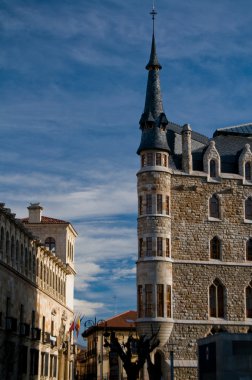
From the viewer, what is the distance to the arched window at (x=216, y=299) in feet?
181

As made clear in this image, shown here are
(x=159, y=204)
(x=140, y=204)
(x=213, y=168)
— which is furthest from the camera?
(x=213, y=168)

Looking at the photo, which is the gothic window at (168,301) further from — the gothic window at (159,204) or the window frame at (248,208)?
the window frame at (248,208)

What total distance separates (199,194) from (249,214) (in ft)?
15.7

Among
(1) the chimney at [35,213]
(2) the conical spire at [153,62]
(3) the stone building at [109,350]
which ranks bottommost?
(3) the stone building at [109,350]

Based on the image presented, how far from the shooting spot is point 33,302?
59.3 m

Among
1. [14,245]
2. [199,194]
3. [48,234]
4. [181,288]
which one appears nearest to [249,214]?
[199,194]

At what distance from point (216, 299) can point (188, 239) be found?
17.1ft

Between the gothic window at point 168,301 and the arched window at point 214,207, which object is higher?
the arched window at point 214,207

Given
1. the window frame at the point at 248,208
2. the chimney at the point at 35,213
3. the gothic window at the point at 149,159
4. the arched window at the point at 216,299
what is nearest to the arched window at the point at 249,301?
the arched window at the point at 216,299

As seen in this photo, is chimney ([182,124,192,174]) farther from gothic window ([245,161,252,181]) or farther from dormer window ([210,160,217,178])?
gothic window ([245,161,252,181])

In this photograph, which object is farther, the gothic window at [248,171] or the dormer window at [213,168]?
the gothic window at [248,171]

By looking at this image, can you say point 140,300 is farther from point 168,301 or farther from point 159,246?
point 159,246

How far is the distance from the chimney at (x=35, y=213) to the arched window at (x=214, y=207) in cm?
2790

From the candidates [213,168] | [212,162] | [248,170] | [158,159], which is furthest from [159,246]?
[248,170]
